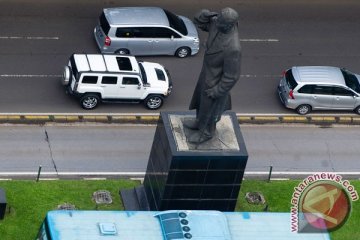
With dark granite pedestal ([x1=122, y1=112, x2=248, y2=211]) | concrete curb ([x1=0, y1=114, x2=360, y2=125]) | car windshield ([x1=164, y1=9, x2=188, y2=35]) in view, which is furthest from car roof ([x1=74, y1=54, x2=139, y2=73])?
dark granite pedestal ([x1=122, y1=112, x2=248, y2=211])

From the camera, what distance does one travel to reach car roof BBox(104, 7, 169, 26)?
1855 inches

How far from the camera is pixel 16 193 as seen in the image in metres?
38.4

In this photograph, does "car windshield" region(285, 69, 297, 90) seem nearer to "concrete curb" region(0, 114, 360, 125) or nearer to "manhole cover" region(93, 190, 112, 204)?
"concrete curb" region(0, 114, 360, 125)

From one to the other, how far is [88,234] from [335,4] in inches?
1059

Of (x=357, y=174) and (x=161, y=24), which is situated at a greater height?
(x=161, y=24)

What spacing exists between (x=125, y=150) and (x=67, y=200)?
177 inches

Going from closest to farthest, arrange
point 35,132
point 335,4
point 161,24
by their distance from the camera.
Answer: point 35,132, point 161,24, point 335,4

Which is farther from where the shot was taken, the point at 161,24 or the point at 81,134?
the point at 161,24

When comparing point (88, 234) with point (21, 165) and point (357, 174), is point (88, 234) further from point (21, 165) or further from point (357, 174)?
point (357, 174)

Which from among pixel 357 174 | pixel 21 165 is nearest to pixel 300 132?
pixel 357 174

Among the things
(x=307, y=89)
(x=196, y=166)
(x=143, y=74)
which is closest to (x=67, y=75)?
(x=143, y=74)

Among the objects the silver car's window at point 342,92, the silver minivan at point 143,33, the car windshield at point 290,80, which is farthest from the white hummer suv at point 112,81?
the silver car's window at point 342,92

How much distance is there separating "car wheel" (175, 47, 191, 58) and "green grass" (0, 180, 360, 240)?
32.2ft

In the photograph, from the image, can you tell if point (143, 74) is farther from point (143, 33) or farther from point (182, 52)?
point (182, 52)
